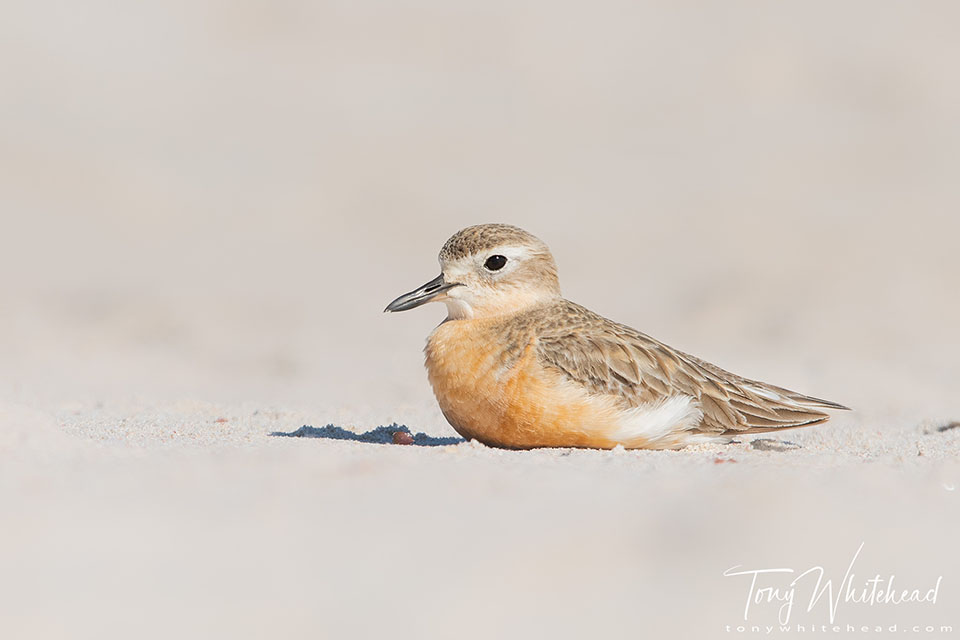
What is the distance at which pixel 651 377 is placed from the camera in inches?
265

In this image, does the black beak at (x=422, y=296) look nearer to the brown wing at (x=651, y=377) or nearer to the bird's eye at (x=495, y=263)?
the bird's eye at (x=495, y=263)

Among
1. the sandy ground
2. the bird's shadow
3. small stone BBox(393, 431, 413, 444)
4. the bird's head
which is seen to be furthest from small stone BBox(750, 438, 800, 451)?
small stone BBox(393, 431, 413, 444)

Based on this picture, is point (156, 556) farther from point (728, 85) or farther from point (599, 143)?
point (728, 85)

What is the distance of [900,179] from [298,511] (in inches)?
688

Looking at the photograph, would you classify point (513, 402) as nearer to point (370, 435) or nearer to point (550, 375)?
point (550, 375)

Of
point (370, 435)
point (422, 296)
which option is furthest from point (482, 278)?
point (370, 435)

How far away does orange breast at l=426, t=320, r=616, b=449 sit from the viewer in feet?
20.8

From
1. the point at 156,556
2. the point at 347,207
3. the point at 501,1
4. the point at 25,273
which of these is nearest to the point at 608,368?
the point at 156,556

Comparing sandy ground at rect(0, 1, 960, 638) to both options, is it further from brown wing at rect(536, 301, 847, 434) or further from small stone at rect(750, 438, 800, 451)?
brown wing at rect(536, 301, 847, 434)

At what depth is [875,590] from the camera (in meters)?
4.00

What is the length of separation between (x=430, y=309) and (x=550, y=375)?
10.5 metres
